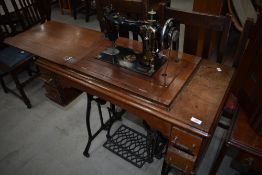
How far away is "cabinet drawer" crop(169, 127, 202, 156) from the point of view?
1.00m

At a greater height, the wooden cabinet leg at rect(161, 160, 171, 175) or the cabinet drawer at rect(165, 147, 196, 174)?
the cabinet drawer at rect(165, 147, 196, 174)

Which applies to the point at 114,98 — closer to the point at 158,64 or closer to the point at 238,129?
the point at 158,64

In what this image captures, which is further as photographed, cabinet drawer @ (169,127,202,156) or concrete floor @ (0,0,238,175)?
concrete floor @ (0,0,238,175)

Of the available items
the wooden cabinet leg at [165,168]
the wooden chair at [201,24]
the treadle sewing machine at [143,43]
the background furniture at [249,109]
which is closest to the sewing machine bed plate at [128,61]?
the treadle sewing machine at [143,43]

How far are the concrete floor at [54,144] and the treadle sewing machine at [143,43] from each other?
2.74ft

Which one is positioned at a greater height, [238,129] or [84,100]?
[238,129]

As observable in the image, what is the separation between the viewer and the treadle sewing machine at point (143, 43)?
1.14m

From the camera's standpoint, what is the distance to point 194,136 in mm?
992

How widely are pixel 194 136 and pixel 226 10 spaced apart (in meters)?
2.04

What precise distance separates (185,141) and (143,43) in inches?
23.8

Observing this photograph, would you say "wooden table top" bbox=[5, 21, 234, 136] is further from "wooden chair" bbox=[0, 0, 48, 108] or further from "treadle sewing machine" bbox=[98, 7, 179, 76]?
"wooden chair" bbox=[0, 0, 48, 108]

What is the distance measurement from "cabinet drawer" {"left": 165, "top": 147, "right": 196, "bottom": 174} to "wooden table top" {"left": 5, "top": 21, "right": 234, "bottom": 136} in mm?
204

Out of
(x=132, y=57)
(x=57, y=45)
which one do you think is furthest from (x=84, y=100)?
(x=132, y=57)

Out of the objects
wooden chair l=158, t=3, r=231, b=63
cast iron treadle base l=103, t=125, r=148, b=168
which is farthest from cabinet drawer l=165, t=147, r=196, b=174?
wooden chair l=158, t=3, r=231, b=63
